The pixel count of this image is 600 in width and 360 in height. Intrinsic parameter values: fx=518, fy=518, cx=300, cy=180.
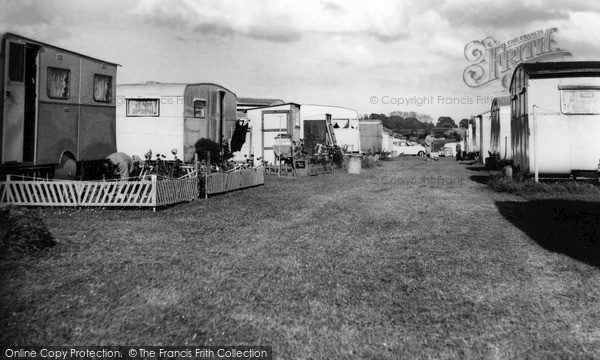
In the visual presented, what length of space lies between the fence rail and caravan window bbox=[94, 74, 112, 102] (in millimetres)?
3324

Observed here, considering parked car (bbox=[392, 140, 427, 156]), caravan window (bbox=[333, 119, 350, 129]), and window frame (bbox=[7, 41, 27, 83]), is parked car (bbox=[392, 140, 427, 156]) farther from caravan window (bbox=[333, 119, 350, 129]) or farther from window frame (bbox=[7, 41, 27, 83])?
window frame (bbox=[7, 41, 27, 83])

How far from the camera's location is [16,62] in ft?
32.2

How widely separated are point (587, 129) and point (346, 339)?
1296 cm

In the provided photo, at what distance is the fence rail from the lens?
13281 mm

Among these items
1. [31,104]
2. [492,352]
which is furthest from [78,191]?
[492,352]

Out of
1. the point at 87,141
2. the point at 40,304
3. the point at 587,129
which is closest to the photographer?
the point at 40,304

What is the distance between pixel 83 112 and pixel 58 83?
3.50 feet

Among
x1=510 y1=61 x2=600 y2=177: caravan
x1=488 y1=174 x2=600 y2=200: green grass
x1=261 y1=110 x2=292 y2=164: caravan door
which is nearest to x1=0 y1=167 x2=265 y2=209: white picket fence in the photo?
x1=488 y1=174 x2=600 y2=200: green grass

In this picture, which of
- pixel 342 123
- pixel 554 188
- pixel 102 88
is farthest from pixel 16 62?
pixel 342 123

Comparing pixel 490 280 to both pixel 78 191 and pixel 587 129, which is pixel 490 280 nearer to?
pixel 78 191

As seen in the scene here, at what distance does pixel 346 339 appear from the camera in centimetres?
395

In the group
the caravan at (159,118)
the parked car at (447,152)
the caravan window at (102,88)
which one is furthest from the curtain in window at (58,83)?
the parked car at (447,152)

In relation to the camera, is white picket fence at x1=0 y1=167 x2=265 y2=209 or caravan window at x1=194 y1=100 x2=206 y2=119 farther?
caravan window at x1=194 y1=100 x2=206 y2=119

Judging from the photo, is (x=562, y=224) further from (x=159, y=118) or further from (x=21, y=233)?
(x=159, y=118)
